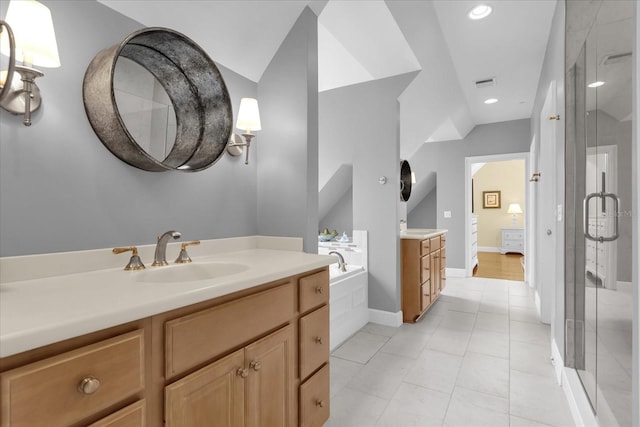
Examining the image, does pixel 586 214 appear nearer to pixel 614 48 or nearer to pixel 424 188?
pixel 614 48

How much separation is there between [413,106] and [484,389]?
2729 mm

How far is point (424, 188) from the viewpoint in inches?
254

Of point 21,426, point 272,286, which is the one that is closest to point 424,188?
point 272,286

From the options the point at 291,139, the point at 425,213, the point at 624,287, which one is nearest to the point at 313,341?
the point at 291,139

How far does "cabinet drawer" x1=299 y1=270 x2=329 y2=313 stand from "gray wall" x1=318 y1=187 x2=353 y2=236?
303cm

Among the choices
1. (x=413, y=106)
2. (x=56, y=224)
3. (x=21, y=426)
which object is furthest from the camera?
(x=413, y=106)

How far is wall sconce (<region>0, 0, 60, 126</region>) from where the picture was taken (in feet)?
2.97

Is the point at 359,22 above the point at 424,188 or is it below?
above

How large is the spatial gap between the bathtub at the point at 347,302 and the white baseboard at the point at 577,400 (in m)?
1.50

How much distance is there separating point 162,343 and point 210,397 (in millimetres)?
246

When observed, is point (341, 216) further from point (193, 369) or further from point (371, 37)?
point (193, 369)

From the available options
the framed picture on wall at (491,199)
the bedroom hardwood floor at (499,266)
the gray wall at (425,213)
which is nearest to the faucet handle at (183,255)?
the bedroom hardwood floor at (499,266)

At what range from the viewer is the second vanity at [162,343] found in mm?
602

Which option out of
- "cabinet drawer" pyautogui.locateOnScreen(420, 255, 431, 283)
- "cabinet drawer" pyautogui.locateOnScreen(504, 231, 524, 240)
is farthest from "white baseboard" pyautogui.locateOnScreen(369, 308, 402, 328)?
"cabinet drawer" pyautogui.locateOnScreen(504, 231, 524, 240)
